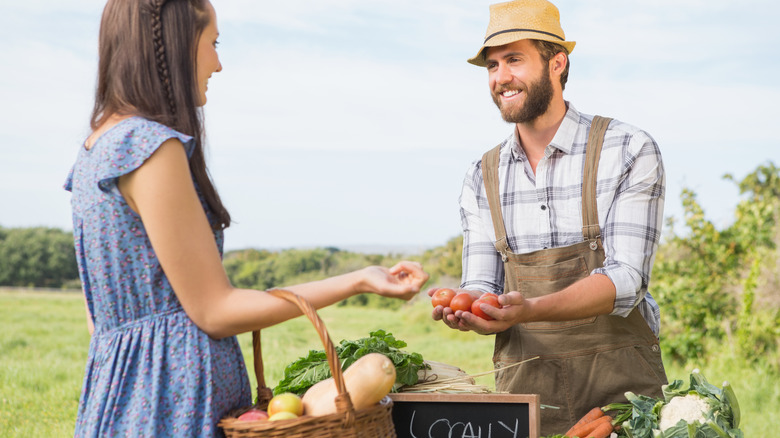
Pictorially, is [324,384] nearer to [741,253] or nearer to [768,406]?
[768,406]

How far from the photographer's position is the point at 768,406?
26.1 ft

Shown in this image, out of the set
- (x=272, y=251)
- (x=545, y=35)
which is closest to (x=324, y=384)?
(x=545, y=35)

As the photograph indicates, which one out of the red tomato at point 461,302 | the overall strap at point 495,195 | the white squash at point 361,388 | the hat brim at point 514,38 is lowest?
the white squash at point 361,388

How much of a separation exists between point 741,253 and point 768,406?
2775 mm

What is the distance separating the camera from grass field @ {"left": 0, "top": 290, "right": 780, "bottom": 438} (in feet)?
23.7

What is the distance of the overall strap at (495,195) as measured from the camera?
3924mm

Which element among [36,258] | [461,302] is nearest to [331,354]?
[461,302]

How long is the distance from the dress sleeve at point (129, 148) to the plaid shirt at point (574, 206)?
2225 millimetres

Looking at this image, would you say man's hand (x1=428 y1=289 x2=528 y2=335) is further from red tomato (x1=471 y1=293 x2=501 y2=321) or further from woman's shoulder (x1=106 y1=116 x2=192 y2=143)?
woman's shoulder (x1=106 y1=116 x2=192 y2=143)

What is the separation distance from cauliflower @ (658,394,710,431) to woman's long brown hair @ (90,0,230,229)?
203 cm

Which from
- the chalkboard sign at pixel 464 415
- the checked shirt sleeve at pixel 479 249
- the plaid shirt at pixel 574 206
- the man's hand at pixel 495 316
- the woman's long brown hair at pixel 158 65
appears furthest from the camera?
the checked shirt sleeve at pixel 479 249

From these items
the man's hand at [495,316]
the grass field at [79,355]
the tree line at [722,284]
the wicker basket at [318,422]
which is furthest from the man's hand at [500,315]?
the tree line at [722,284]

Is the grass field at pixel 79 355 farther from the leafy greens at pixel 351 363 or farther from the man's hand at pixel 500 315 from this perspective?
the leafy greens at pixel 351 363

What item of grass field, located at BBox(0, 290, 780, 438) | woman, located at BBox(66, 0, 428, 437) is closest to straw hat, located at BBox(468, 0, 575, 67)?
woman, located at BBox(66, 0, 428, 437)
